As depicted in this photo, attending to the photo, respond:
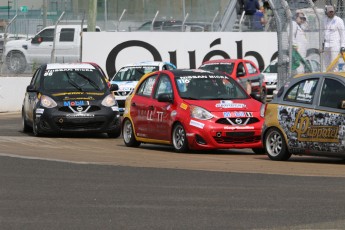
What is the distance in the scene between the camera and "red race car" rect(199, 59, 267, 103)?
105ft

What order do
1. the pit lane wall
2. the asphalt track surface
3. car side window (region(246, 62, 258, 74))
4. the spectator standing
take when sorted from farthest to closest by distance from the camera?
1. the spectator standing
2. the pit lane wall
3. car side window (region(246, 62, 258, 74))
4. the asphalt track surface

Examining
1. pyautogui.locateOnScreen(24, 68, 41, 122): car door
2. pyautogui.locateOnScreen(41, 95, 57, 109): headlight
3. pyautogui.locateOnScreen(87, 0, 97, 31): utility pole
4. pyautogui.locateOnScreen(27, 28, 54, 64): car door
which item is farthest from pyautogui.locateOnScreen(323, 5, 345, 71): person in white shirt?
pyautogui.locateOnScreen(27, 28, 54, 64): car door

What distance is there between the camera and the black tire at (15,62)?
33125 millimetres

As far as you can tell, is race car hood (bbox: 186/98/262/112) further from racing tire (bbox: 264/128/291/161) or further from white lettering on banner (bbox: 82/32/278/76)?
white lettering on banner (bbox: 82/32/278/76)

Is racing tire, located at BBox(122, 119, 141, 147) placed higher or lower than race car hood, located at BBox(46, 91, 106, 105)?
lower

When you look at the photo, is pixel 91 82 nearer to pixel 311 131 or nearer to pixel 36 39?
pixel 311 131

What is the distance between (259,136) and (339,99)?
2.60 meters

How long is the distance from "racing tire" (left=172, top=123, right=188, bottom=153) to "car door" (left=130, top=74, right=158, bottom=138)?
889mm

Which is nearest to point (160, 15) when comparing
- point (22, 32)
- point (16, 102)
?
point (22, 32)

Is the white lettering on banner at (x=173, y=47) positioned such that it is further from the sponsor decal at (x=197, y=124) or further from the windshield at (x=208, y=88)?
the sponsor decal at (x=197, y=124)

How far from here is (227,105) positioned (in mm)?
18266

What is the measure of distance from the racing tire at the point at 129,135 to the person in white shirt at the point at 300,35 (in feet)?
19.0

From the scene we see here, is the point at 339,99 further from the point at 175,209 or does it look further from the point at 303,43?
the point at 303,43

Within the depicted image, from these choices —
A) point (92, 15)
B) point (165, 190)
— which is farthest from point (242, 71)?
point (165, 190)
